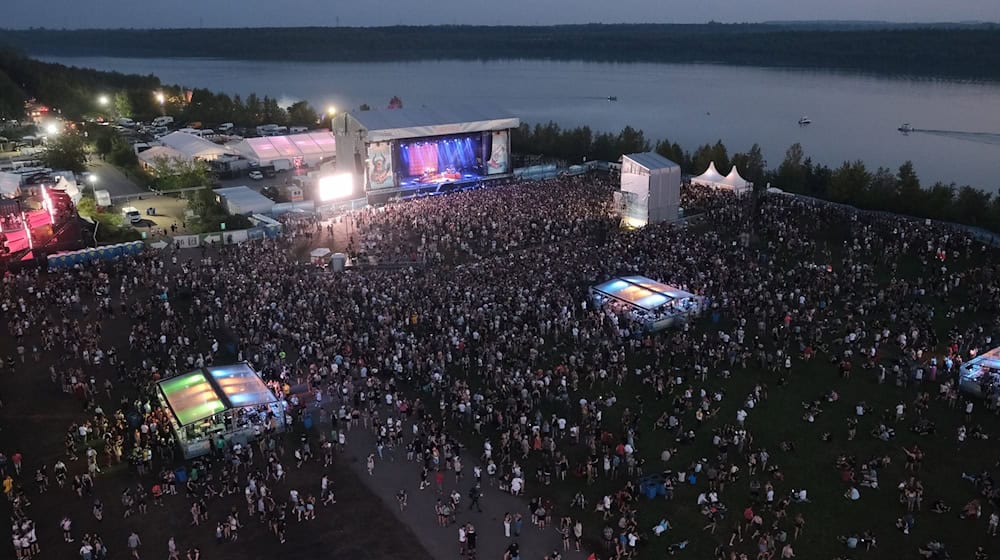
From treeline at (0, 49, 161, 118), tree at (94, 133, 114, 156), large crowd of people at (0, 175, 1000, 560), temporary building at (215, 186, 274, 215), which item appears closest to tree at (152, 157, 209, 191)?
temporary building at (215, 186, 274, 215)

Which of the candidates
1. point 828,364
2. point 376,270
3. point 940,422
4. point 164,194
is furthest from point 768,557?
point 164,194

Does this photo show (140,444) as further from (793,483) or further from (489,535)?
(793,483)

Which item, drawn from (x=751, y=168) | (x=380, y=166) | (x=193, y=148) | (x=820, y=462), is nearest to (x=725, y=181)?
(x=751, y=168)

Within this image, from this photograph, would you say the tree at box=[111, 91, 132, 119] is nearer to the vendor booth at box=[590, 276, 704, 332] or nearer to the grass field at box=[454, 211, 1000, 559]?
the vendor booth at box=[590, 276, 704, 332]

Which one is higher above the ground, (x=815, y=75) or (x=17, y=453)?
(x=815, y=75)

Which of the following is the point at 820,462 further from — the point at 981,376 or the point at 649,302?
the point at 649,302

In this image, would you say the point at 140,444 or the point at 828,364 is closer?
the point at 140,444

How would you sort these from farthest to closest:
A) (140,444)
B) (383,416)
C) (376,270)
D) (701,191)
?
1. (701,191)
2. (376,270)
3. (383,416)
4. (140,444)
